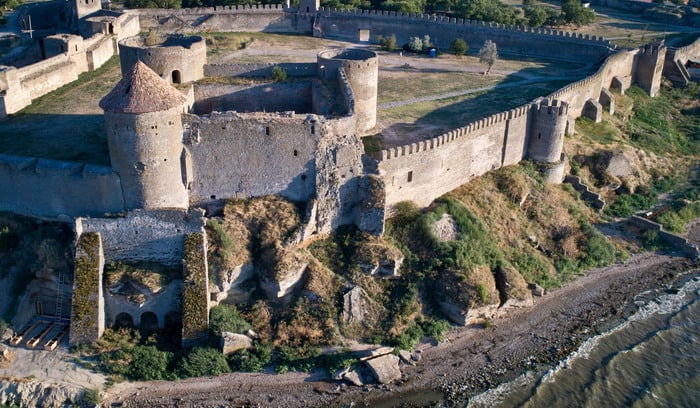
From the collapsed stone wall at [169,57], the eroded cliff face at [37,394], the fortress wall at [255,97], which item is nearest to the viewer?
the eroded cliff face at [37,394]

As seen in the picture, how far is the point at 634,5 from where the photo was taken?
67812 mm

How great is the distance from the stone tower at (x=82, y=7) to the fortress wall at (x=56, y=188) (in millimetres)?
24646

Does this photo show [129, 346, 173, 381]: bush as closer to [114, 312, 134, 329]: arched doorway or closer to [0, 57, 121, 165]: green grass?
[114, 312, 134, 329]: arched doorway

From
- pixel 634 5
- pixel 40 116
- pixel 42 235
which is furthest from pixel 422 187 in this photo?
pixel 634 5

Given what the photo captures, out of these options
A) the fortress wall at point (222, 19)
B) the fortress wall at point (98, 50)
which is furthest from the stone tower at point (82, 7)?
the fortress wall at point (98, 50)

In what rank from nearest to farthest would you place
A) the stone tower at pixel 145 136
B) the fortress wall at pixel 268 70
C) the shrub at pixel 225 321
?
the stone tower at pixel 145 136 < the shrub at pixel 225 321 < the fortress wall at pixel 268 70

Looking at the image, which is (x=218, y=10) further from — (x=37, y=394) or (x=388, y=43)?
(x=37, y=394)

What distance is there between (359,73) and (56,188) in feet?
42.6

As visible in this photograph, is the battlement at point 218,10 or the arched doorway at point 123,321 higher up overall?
the battlement at point 218,10

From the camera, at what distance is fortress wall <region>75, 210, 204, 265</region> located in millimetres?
24125

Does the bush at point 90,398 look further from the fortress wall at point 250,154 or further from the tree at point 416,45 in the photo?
the tree at point 416,45

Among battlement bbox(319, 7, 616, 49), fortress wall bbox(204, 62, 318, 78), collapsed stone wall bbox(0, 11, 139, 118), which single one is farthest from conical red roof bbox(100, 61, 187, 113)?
battlement bbox(319, 7, 616, 49)

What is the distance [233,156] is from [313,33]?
30.0 meters

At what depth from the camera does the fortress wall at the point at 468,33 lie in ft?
160
